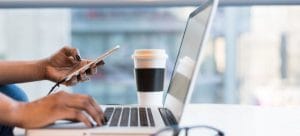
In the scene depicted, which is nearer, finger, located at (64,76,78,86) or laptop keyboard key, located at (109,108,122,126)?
laptop keyboard key, located at (109,108,122,126)

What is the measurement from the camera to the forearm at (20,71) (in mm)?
1294

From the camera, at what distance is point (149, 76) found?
4.30ft

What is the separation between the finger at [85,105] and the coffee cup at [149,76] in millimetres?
460

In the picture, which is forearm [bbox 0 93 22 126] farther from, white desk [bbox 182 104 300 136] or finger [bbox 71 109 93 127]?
white desk [bbox 182 104 300 136]

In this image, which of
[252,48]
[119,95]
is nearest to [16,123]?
[119,95]

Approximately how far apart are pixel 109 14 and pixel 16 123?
1.34 meters

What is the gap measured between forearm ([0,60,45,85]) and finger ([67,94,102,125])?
1.73 ft

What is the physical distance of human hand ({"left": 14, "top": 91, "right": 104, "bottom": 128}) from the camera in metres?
0.82

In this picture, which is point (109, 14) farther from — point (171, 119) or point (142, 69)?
point (171, 119)

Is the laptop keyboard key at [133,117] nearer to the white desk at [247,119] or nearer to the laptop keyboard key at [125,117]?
the laptop keyboard key at [125,117]

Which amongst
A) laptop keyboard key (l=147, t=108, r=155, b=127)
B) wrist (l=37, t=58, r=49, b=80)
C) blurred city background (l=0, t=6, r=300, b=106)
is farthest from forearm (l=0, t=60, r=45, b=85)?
blurred city background (l=0, t=6, r=300, b=106)

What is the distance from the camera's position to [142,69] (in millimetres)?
1308

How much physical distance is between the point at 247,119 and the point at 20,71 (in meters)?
0.72

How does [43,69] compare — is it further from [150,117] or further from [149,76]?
[150,117]
